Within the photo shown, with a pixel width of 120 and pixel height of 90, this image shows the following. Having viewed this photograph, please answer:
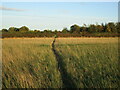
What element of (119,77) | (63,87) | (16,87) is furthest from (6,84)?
(119,77)

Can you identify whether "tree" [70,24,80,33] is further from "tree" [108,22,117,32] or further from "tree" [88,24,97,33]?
"tree" [108,22,117,32]

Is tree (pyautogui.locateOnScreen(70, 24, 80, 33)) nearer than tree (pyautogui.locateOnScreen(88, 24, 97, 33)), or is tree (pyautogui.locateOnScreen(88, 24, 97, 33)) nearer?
tree (pyautogui.locateOnScreen(88, 24, 97, 33))

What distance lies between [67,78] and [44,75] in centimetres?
57

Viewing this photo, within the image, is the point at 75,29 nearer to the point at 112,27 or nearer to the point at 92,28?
the point at 92,28

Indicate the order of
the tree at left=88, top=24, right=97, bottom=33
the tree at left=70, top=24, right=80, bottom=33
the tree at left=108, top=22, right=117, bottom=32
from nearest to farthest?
the tree at left=108, top=22, right=117, bottom=32
the tree at left=88, top=24, right=97, bottom=33
the tree at left=70, top=24, right=80, bottom=33

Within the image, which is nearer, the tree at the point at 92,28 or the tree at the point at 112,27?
the tree at the point at 112,27

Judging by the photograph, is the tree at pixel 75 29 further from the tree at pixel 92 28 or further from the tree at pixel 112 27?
the tree at pixel 112 27

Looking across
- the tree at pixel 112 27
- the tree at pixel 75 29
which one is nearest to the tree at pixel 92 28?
the tree at pixel 75 29

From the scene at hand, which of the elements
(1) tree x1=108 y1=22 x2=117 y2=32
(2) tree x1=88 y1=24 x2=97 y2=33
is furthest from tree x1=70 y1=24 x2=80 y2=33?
(1) tree x1=108 y1=22 x2=117 y2=32

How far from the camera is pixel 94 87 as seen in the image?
2.91m

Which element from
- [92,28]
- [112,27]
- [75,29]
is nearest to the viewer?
[112,27]

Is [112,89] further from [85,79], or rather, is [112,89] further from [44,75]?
[44,75]

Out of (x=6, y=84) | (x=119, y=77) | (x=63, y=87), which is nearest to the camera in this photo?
(x=63, y=87)

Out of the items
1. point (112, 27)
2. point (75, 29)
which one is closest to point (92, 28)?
point (112, 27)
